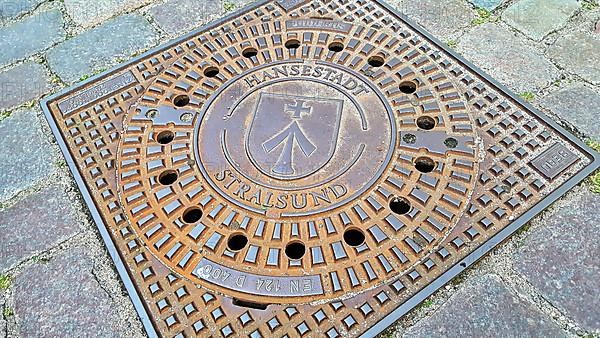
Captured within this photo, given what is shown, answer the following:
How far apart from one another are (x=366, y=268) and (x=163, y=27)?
1772 mm

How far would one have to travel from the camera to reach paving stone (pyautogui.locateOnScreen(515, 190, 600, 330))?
1840 millimetres

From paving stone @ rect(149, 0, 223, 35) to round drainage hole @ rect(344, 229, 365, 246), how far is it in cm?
151

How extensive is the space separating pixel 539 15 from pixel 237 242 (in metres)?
1.99

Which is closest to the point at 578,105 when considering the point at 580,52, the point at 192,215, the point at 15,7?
the point at 580,52

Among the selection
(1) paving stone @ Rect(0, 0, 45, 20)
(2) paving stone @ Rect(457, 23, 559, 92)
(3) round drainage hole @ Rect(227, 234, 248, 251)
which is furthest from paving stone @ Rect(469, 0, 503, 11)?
(1) paving stone @ Rect(0, 0, 45, 20)

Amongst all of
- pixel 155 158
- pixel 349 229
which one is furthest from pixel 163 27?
pixel 349 229

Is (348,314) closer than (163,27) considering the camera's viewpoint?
Yes

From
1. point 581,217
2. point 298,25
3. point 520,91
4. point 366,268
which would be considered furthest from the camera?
point 298,25

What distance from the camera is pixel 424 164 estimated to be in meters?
2.17

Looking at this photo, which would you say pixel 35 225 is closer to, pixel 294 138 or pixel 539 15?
pixel 294 138

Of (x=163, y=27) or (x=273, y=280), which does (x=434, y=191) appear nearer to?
(x=273, y=280)

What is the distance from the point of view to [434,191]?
2.06 m

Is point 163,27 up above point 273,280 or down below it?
above

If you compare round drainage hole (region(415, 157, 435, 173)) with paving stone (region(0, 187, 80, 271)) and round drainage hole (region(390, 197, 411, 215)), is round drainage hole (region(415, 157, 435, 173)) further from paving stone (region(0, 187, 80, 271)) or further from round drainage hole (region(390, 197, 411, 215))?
paving stone (region(0, 187, 80, 271))
